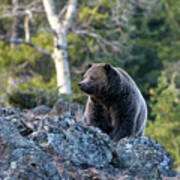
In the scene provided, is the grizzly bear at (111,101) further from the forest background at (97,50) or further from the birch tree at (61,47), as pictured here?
the birch tree at (61,47)

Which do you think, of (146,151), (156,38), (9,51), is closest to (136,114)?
(146,151)

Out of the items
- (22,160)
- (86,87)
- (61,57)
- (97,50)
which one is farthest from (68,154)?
(97,50)

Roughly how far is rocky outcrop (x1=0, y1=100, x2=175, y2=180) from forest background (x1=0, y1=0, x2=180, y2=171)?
7376 mm

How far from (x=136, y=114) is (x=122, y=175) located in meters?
2.94

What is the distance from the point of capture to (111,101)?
698cm

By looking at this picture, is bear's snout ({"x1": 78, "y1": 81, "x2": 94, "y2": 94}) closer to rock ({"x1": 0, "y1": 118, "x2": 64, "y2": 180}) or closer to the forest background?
rock ({"x1": 0, "y1": 118, "x2": 64, "y2": 180})

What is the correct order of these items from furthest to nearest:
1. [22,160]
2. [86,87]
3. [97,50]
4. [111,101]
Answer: [97,50], [111,101], [86,87], [22,160]

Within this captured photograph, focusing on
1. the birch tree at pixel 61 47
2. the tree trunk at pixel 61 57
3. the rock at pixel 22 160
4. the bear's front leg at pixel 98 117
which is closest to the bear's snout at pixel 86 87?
the bear's front leg at pixel 98 117

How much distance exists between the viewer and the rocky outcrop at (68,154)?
3398 millimetres

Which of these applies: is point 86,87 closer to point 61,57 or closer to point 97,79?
point 97,79

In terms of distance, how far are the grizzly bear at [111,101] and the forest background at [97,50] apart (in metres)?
4.90

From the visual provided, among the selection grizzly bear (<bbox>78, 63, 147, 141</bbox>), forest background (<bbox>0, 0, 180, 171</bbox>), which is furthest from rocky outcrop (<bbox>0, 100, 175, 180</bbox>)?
forest background (<bbox>0, 0, 180, 171</bbox>)

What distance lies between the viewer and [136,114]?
6859 millimetres

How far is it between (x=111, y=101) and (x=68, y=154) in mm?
3226
